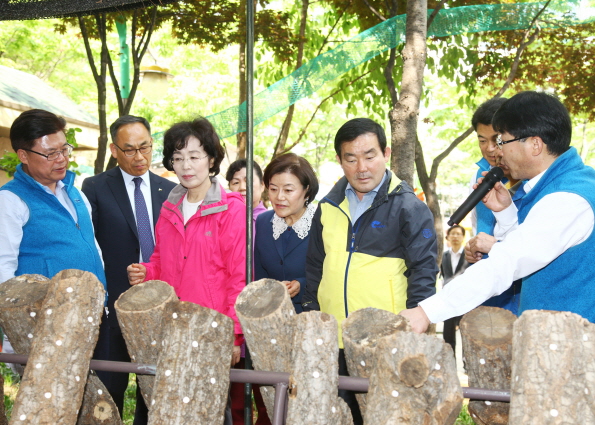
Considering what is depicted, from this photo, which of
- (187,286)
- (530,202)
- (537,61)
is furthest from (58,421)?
(537,61)

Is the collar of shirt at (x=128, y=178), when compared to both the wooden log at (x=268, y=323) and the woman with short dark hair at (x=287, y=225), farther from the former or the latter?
the wooden log at (x=268, y=323)

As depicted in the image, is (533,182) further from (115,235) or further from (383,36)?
(383,36)

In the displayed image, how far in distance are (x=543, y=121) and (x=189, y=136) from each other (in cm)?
168

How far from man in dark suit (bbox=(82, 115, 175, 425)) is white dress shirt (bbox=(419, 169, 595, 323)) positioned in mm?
2087

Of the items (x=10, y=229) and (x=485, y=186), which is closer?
(x=485, y=186)

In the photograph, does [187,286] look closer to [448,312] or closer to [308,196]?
[308,196]

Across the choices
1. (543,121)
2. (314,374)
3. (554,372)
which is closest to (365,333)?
(314,374)

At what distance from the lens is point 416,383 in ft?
4.81

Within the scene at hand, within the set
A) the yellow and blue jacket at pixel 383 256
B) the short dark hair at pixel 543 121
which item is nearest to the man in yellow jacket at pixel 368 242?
the yellow and blue jacket at pixel 383 256

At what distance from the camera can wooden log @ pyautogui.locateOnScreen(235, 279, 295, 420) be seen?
1.70m

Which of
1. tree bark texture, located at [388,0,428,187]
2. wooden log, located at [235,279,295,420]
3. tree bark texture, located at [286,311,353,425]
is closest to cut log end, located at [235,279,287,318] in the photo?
wooden log, located at [235,279,295,420]

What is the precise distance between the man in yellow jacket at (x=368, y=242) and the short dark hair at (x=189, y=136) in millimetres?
670

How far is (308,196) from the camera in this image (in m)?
3.28

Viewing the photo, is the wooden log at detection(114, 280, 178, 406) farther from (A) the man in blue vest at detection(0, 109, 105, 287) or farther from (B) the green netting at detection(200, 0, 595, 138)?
(B) the green netting at detection(200, 0, 595, 138)
